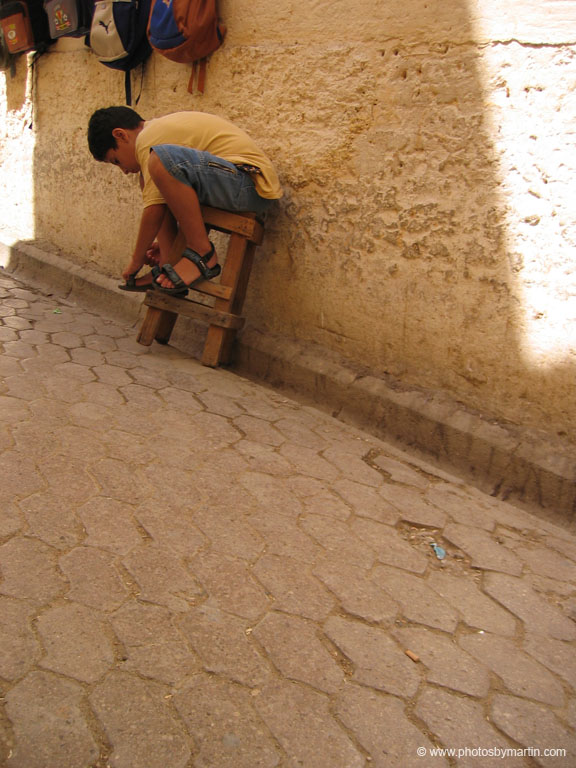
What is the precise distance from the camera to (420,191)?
9.84 feet

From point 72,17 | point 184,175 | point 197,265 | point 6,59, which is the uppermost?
point 72,17

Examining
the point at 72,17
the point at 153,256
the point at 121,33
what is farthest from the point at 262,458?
the point at 72,17

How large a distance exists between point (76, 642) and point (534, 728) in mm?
1128

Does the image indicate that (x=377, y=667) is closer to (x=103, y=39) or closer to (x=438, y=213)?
(x=438, y=213)

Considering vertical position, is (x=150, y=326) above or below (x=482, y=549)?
above

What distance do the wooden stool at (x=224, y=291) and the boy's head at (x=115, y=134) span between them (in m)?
0.54

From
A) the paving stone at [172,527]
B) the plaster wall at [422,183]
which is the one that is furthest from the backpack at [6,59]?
the paving stone at [172,527]

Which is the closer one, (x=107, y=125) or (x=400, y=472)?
(x=400, y=472)

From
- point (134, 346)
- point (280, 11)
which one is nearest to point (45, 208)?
point (134, 346)

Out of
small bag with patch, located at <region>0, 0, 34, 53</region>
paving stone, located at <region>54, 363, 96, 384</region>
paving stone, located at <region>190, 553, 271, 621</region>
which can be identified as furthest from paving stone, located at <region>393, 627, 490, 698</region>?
small bag with patch, located at <region>0, 0, 34, 53</region>

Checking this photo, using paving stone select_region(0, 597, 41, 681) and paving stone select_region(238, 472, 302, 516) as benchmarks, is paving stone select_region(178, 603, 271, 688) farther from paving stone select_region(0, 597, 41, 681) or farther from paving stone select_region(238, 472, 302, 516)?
paving stone select_region(238, 472, 302, 516)

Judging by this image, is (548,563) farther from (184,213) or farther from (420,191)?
(184,213)

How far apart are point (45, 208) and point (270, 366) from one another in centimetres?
286

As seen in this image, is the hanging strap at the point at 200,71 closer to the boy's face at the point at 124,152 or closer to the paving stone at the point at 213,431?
the boy's face at the point at 124,152
